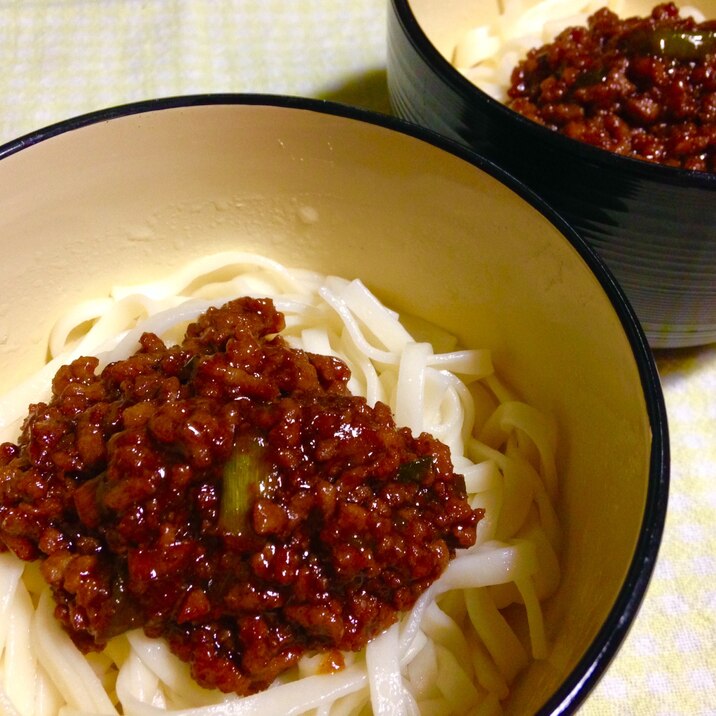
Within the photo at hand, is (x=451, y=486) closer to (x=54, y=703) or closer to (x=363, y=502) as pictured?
(x=363, y=502)

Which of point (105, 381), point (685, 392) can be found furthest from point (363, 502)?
point (685, 392)

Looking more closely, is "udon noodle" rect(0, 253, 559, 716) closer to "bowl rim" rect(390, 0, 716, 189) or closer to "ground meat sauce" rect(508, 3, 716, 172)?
"bowl rim" rect(390, 0, 716, 189)

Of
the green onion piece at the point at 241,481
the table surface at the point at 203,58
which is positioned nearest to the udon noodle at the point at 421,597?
the green onion piece at the point at 241,481

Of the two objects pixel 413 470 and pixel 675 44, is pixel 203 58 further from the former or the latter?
pixel 413 470

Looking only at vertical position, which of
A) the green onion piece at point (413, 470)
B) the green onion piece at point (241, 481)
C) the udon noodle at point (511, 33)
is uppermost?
the udon noodle at point (511, 33)

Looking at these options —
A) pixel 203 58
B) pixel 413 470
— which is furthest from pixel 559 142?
pixel 203 58

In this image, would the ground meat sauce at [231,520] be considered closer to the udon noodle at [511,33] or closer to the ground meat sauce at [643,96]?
the ground meat sauce at [643,96]

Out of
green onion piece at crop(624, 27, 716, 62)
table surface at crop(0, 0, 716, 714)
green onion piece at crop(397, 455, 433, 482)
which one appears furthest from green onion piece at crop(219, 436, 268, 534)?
green onion piece at crop(624, 27, 716, 62)
